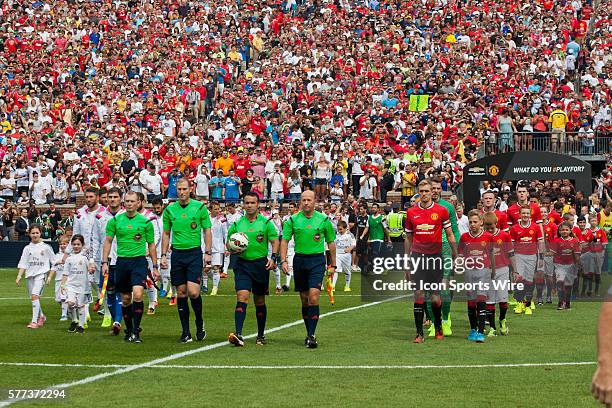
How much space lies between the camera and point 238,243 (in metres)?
14.8

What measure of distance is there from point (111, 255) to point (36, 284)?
128 cm

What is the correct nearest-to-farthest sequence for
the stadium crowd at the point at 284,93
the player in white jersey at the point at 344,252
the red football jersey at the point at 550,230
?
the red football jersey at the point at 550,230 → the player in white jersey at the point at 344,252 → the stadium crowd at the point at 284,93

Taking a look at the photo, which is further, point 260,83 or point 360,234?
point 260,83

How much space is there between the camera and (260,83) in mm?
38688

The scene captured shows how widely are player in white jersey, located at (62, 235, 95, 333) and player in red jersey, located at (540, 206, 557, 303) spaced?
323 inches

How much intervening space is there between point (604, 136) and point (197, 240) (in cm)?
1910

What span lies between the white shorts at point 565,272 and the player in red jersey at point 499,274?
4694mm

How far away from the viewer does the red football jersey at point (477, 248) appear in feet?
52.2

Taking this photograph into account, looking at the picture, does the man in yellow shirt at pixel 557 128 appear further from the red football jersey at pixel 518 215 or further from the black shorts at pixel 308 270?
the black shorts at pixel 308 270

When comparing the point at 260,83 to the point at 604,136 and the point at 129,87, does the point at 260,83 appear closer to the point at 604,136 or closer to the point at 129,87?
the point at 129,87

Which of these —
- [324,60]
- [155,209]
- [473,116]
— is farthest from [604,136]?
[155,209]

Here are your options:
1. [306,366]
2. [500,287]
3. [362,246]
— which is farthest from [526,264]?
[362,246]

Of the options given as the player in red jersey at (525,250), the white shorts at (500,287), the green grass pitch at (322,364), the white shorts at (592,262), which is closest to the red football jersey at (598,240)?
the white shorts at (592,262)

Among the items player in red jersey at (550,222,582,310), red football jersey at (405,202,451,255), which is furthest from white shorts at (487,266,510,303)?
player in red jersey at (550,222,582,310)
